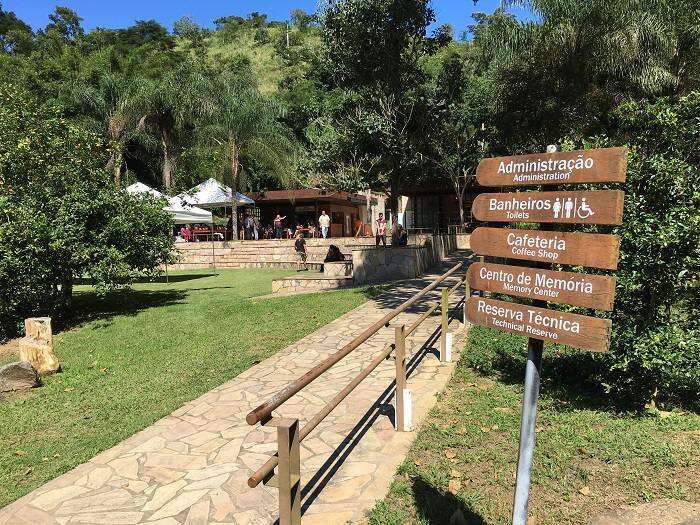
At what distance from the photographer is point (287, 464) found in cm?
227

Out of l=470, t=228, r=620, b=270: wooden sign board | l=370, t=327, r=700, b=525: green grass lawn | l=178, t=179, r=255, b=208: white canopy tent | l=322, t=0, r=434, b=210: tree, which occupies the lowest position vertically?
l=370, t=327, r=700, b=525: green grass lawn

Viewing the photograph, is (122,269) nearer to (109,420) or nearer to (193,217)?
(109,420)

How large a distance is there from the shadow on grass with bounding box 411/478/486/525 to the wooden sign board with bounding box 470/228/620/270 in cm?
166

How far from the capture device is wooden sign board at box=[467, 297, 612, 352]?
83.1 inches

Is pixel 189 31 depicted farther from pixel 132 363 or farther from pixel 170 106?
pixel 132 363

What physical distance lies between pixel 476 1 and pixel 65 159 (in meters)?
10.5

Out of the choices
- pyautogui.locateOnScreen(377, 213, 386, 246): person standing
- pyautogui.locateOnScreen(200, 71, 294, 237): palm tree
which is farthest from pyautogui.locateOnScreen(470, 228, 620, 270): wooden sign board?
pyautogui.locateOnScreen(200, 71, 294, 237): palm tree

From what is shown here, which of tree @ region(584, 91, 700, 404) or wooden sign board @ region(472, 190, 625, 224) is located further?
tree @ region(584, 91, 700, 404)

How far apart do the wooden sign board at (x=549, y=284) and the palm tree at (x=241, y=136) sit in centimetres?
2314

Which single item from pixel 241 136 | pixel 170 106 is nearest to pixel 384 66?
pixel 241 136

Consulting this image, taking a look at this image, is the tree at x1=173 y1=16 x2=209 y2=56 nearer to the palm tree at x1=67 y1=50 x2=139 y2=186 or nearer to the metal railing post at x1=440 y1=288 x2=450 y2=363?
the palm tree at x1=67 y1=50 x2=139 y2=186

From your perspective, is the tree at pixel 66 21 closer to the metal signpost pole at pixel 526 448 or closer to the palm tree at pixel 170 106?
the palm tree at pixel 170 106

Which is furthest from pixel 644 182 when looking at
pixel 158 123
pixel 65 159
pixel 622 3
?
pixel 158 123

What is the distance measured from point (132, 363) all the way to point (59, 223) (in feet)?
14.1
